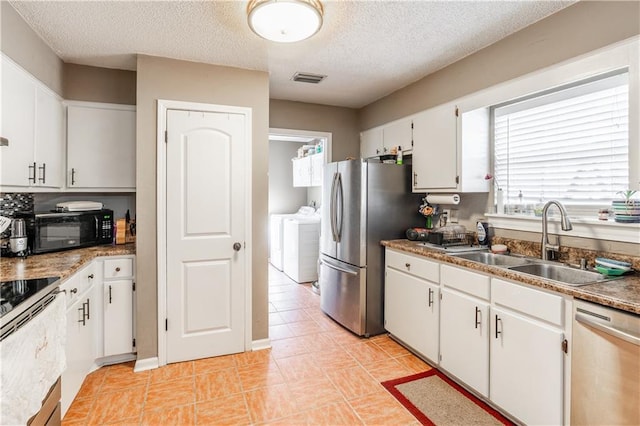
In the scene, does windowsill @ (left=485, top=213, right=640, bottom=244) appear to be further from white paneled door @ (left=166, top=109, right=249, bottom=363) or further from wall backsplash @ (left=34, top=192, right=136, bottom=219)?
wall backsplash @ (left=34, top=192, right=136, bottom=219)

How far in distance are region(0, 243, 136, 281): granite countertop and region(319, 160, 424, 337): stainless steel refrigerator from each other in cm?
184

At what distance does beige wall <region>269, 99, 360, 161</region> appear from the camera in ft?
13.2

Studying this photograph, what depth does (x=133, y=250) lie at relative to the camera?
8.79 feet

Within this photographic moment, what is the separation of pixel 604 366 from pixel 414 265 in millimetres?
1385

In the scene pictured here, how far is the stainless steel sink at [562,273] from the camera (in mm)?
1940

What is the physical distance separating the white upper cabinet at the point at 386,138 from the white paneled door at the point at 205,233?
5.15 ft

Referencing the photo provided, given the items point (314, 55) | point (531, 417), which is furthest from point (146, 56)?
point (531, 417)

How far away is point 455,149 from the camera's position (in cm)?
277

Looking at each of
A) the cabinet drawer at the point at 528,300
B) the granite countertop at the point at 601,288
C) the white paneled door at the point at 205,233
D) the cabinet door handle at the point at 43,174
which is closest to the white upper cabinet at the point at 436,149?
the granite countertop at the point at 601,288

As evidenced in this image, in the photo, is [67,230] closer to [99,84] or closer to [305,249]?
[99,84]

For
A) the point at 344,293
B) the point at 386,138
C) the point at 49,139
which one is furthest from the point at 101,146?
the point at 386,138

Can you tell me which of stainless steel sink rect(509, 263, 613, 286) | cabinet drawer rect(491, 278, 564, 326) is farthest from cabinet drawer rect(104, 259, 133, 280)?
stainless steel sink rect(509, 263, 613, 286)

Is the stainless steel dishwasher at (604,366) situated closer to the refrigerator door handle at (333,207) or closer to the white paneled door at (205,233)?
the refrigerator door handle at (333,207)

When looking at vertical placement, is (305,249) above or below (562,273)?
below
